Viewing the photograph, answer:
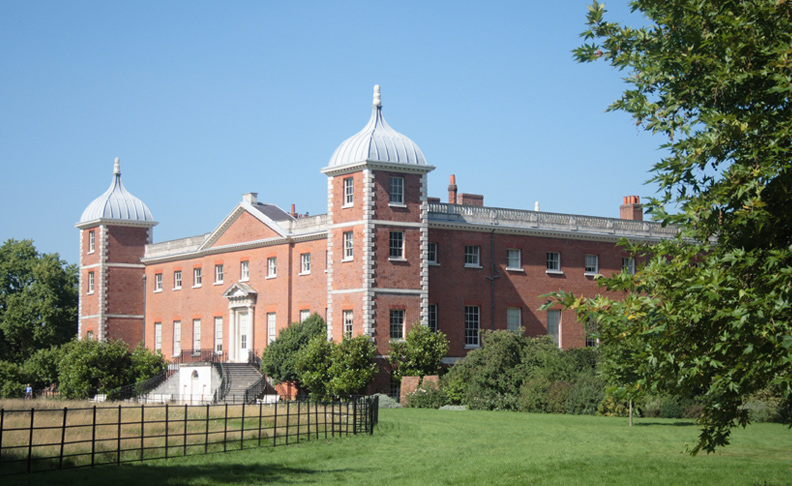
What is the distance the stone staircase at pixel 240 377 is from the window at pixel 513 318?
43.7 ft

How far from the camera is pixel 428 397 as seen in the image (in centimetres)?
4303

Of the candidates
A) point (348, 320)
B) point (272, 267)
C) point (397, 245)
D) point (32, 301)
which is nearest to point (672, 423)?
point (397, 245)

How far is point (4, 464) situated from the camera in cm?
2014

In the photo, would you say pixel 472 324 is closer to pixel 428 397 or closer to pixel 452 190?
pixel 428 397

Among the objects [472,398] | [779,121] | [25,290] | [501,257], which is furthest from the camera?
[25,290]

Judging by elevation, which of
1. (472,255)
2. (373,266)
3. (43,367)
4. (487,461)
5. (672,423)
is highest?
(472,255)

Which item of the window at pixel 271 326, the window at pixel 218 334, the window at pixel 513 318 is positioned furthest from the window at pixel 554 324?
the window at pixel 218 334

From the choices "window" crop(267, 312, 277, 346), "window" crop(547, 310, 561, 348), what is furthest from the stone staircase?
"window" crop(547, 310, 561, 348)

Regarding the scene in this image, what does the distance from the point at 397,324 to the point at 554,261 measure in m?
10.8

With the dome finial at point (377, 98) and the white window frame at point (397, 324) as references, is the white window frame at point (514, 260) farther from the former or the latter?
the dome finial at point (377, 98)

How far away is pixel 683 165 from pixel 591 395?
2571 cm

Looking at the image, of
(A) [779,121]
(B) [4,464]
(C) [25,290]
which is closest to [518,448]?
(B) [4,464]

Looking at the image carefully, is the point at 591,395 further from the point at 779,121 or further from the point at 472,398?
the point at 779,121

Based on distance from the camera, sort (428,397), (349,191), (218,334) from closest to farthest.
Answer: (428,397)
(349,191)
(218,334)
